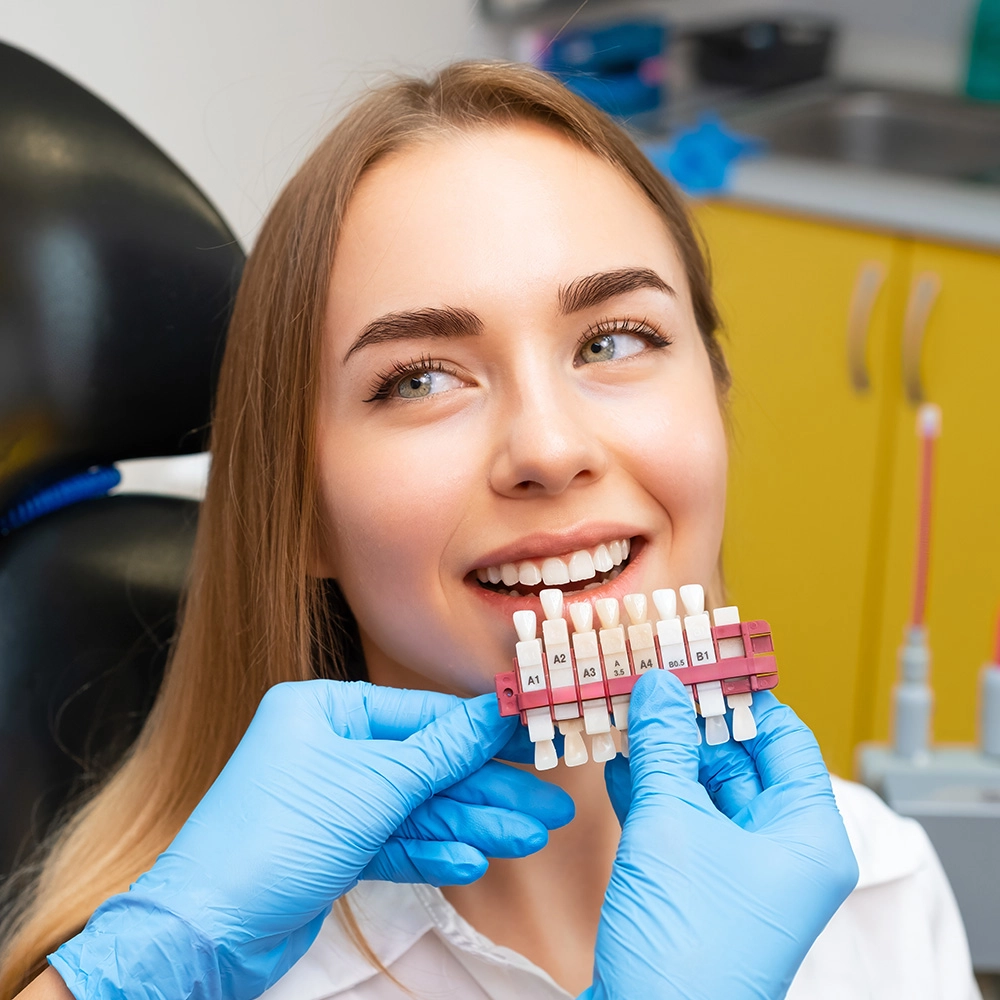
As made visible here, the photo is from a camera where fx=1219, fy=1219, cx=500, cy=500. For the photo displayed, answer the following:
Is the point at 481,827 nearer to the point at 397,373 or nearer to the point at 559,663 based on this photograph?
the point at 559,663

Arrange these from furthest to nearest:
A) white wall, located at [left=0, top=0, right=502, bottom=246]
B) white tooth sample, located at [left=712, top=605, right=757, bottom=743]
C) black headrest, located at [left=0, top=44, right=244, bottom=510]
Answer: white wall, located at [left=0, top=0, right=502, bottom=246], black headrest, located at [left=0, top=44, right=244, bottom=510], white tooth sample, located at [left=712, top=605, right=757, bottom=743]

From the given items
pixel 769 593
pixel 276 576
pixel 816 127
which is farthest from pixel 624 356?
pixel 816 127

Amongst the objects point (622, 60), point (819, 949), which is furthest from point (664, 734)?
point (622, 60)

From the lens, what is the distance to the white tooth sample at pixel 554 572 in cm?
101

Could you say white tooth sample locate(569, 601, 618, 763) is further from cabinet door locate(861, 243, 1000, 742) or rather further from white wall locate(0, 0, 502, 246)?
cabinet door locate(861, 243, 1000, 742)

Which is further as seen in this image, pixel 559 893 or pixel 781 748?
pixel 559 893

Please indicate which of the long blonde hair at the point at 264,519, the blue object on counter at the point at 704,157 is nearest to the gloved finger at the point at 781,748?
the long blonde hair at the point at 264,519

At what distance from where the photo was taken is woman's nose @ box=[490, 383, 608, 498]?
97cm

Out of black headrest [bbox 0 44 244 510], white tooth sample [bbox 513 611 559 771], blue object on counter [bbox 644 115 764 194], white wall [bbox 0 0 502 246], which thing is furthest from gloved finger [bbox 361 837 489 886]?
blue object on counter [bbox 644 115 764 194]

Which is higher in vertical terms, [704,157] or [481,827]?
[704,157]

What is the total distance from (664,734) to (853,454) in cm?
174

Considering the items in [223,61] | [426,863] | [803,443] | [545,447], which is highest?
[223,61]

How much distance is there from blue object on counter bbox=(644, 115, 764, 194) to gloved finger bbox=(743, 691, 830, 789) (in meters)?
1.76

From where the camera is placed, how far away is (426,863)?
3.26 ft
